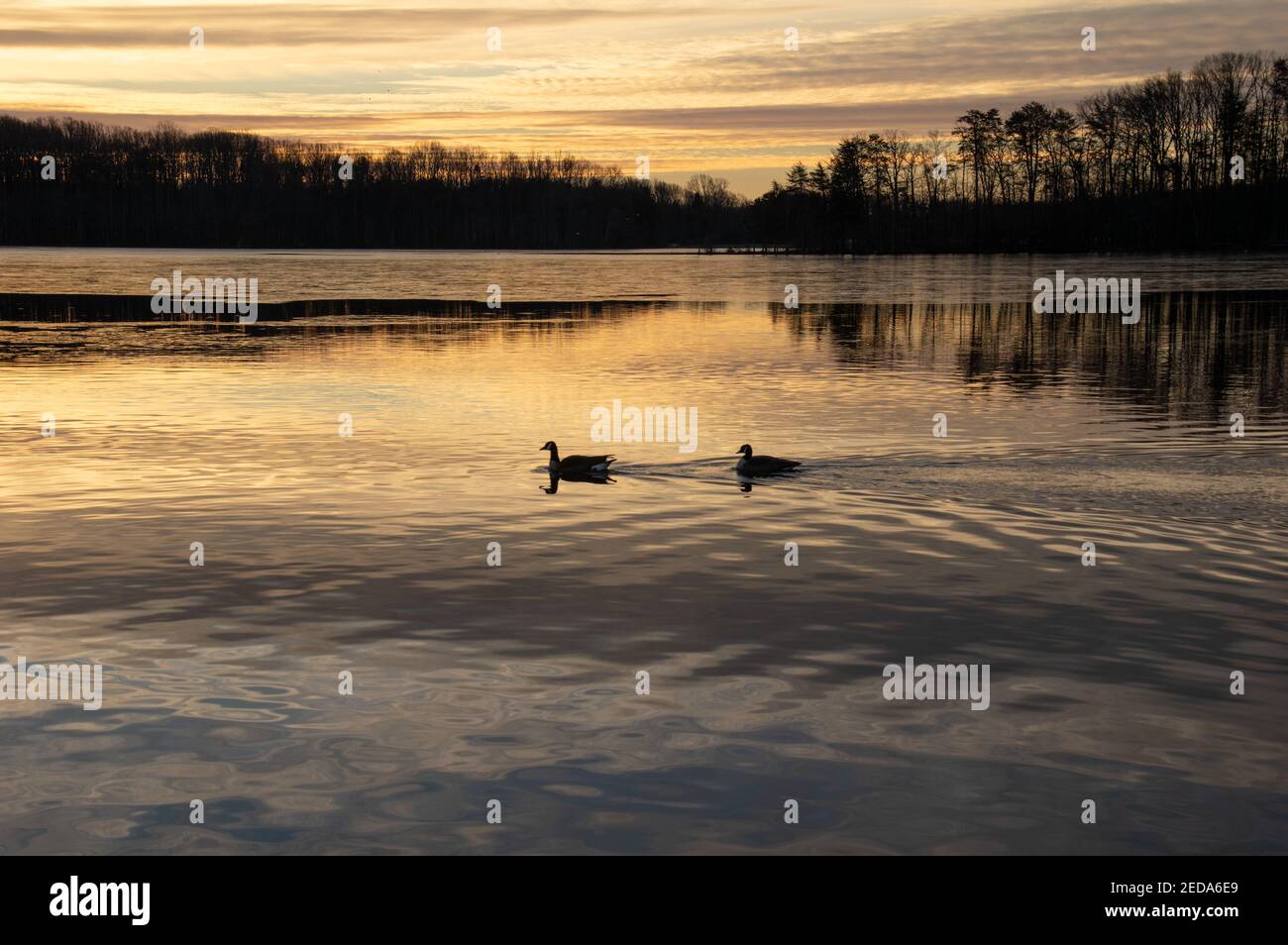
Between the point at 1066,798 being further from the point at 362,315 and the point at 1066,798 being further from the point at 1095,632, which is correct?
the point at 362,315

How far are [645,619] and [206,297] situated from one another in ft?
237

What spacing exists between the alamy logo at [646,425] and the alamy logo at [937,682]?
13.0m

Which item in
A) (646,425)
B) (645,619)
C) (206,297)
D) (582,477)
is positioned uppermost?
(206,297)

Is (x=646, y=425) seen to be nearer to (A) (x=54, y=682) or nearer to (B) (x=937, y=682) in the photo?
(B) (x=937, y=682)

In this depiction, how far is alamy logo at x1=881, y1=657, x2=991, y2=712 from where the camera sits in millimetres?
10938

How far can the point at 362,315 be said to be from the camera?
205 ft

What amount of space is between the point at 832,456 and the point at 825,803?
1497cm

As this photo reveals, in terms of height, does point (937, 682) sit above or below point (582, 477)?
below

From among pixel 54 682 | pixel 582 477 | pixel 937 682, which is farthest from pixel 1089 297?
pixel 54 682

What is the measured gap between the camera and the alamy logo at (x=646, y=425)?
2581 centimetres

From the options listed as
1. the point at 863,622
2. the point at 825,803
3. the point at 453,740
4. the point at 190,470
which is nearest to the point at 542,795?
the point at 453,740

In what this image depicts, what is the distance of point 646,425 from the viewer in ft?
90.8
